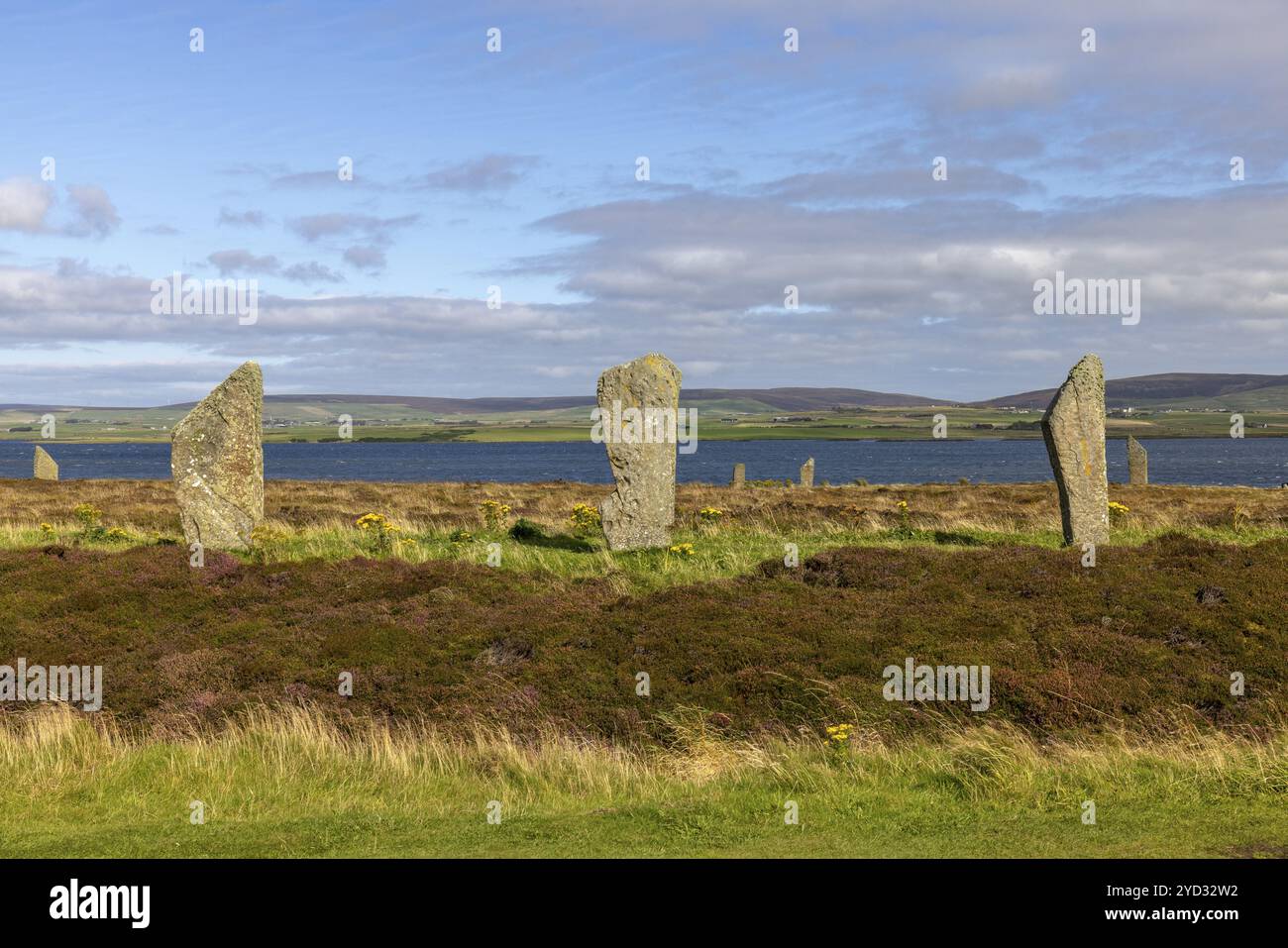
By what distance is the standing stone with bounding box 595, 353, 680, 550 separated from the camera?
22406 mm

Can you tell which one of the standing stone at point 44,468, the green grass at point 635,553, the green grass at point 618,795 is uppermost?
the standing stone at point 44,468

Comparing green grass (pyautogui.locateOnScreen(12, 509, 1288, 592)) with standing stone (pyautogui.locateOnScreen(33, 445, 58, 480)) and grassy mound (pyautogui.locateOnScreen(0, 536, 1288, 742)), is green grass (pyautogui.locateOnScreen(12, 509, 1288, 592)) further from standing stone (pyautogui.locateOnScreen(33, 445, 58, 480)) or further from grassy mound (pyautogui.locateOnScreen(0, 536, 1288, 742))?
standing stone (pyautogui.locateOnScreen(33, 445, 58, 480))

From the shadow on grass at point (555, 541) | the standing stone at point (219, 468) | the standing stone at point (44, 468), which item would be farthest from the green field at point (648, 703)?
the standing stone at point (44, 468)

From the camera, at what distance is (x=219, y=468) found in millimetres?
22906

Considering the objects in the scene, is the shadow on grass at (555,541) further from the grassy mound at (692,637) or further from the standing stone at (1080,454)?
the standing stone at (1080,454)

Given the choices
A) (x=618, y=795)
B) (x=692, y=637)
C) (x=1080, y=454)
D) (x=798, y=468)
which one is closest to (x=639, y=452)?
(x=692, y=637)

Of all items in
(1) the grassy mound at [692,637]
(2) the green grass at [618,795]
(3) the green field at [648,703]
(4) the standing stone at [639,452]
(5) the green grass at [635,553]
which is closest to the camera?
(2) the green grass at [618,795]

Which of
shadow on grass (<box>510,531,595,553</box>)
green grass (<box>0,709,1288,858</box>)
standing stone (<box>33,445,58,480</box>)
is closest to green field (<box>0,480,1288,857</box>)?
green grass (<box>0,709,1288,858</box>)

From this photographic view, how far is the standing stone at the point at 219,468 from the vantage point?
22719 mm

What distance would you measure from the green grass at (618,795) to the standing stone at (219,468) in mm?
9832

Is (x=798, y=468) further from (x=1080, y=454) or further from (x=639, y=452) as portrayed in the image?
(x=639, y=452)

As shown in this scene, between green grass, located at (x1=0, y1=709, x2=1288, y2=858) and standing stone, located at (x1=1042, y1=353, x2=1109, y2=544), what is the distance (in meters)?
10.7
